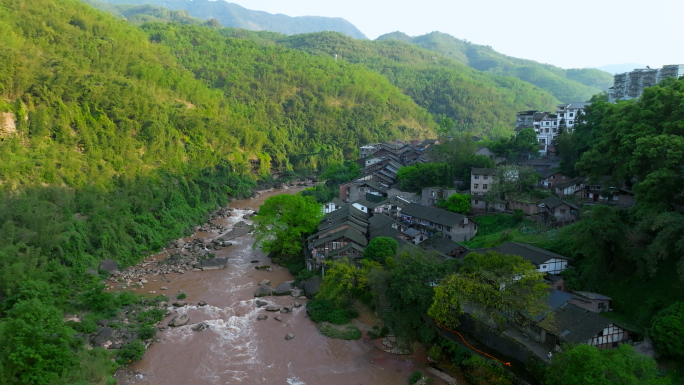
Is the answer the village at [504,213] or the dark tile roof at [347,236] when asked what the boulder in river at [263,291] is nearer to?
the village at [504,213]

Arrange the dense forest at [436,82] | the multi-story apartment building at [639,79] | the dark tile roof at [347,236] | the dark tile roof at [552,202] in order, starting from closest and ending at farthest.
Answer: the dark tile roof at [552,202]
the dark tile roof at [347,236]
the multi-story apartment building at [639,79]
the dense forest at [436,82]

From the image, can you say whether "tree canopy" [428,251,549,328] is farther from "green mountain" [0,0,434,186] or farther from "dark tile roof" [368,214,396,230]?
"green mountain" [0,0,434,186]

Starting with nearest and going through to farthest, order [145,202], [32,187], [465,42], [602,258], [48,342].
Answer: [48,342] → [602,258] → [32,187] → [145,202] → [465,42]

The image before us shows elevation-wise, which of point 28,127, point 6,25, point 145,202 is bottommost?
point 145,202

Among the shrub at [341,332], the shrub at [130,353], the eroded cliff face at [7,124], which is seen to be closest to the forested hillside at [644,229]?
the shrub at [341,332]

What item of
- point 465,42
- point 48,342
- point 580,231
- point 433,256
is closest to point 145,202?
point 48,342

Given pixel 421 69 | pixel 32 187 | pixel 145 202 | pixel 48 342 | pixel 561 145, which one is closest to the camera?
pixel 48 342

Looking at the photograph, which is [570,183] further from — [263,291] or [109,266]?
[109,266]

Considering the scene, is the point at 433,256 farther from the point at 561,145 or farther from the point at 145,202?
the point at 145,202
